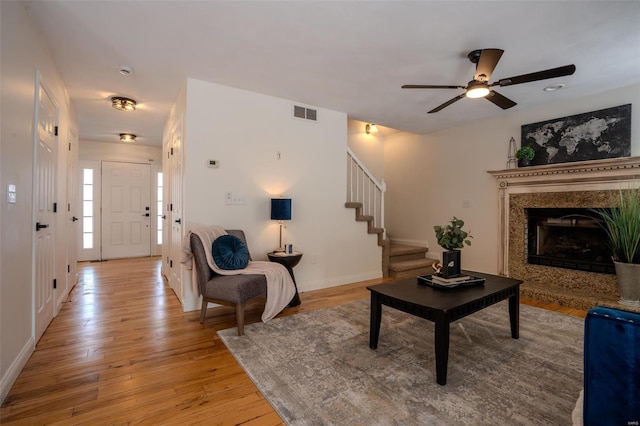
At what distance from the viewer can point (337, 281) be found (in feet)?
14.9

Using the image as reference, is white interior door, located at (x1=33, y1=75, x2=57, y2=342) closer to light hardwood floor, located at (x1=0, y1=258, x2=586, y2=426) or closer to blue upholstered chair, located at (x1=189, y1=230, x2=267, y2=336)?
light hardwood floor, located at (x1=0, y1=258, x2=586, y2=426)

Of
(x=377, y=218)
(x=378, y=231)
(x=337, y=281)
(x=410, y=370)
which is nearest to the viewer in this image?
(x=410, y=370)

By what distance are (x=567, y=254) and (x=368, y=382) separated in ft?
12.6

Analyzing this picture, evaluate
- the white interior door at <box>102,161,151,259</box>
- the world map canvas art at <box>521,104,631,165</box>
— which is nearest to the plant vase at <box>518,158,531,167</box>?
the world map canvas art at <box>521,104,631,165</box>

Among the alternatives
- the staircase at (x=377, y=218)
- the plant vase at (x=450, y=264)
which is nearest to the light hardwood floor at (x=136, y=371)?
the plant vase at (x=450, y=264)

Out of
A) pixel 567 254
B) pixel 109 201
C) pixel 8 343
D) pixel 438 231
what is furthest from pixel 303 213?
pixel 109 201

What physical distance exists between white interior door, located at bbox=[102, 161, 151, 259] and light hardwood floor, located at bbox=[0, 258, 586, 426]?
3.48m

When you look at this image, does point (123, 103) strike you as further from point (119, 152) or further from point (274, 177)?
point (119, 152)

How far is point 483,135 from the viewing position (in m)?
4.96

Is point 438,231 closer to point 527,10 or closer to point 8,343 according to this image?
point 527,10

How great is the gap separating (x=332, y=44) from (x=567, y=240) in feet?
13.6

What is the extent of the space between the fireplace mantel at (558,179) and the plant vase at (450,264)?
2518mm

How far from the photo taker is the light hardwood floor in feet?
5.52

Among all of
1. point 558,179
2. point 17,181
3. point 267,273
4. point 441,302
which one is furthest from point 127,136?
point 558,179
